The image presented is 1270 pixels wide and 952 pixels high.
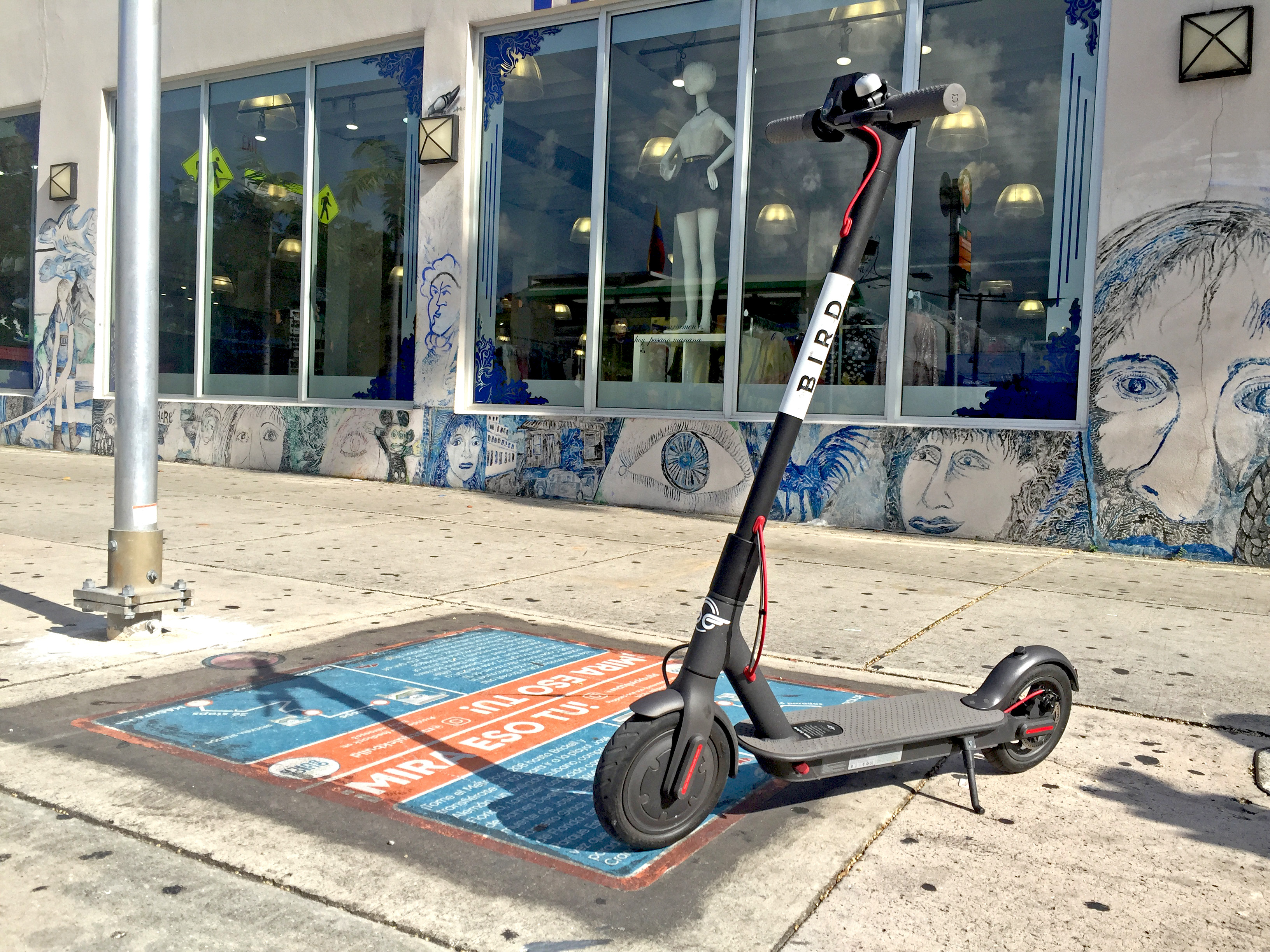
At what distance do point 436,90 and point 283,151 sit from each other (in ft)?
8.19

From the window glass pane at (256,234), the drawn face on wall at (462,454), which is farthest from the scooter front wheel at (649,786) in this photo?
the window glass pane at (256,234)

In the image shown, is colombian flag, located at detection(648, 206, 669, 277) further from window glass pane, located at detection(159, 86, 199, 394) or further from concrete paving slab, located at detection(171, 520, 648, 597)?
window glass pane, located at detection(159, 86, 199, 394)

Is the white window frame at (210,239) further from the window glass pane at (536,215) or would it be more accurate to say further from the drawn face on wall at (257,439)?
the window glass pane at (536,215)

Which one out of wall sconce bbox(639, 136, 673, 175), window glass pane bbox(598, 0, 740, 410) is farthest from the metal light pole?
wall sconce bbox(639, 136, 673, 175)

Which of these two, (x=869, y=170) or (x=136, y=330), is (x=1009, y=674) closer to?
(x=869, y=170)

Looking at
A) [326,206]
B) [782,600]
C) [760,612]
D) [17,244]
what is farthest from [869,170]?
[17,244]

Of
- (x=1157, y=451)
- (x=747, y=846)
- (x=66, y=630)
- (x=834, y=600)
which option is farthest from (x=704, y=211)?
(x=747, y=846)

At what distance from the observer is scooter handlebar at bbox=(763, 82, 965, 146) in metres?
2.48

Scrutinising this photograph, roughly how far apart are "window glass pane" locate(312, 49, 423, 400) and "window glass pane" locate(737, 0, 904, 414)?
3958 millimetres

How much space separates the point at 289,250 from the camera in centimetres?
1262

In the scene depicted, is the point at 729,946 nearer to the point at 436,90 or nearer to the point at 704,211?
the point at 704,211

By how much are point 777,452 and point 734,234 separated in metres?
7.54

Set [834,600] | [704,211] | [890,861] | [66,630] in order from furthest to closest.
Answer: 1. [704,211]
2. [834,600]
3. [66,630]
4. [890,861]

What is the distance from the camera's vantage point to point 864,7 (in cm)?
934
